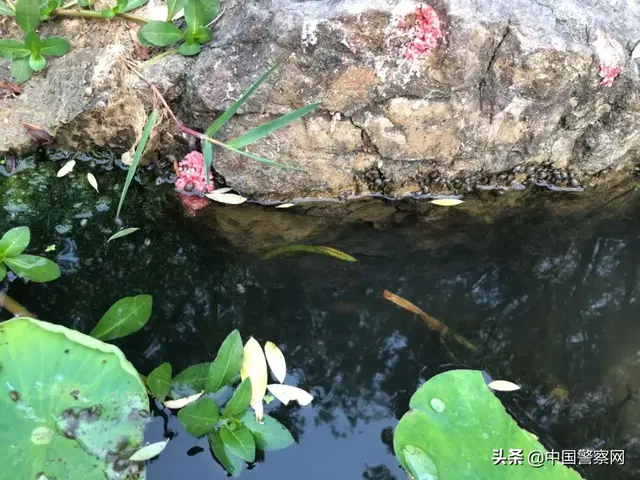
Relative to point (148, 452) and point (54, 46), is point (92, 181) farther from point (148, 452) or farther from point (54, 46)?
point (148, 452)

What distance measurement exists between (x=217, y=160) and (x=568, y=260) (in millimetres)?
1577

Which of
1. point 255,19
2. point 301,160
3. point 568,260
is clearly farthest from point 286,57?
point 568,260

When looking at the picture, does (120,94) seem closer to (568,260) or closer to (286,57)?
(286,57)

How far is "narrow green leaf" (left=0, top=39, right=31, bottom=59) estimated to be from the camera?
2.32m

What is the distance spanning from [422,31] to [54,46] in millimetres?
1525

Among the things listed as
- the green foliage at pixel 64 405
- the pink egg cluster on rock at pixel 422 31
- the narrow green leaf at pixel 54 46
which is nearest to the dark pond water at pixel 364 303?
the green foliage at pixel 64 405

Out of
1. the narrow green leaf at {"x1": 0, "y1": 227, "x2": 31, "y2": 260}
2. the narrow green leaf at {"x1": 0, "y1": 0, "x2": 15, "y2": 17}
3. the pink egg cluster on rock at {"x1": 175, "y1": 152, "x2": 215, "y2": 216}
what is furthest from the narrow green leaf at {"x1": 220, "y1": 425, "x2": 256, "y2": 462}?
the narrow green leaf at {"x1": 0, "y1": 0, "x2": 15, "y2": 17}

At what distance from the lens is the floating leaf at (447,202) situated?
8.70 ft

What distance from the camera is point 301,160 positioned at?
2.52m

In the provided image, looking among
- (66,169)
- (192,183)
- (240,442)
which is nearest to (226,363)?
(240,442)

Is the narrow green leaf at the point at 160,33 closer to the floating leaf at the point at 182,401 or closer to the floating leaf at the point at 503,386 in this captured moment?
the floating leaf at the point at 182,401

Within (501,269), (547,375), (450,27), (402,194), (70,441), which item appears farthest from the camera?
(402,194)

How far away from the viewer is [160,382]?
1804mm

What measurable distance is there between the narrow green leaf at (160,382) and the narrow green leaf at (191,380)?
36 millimetres
